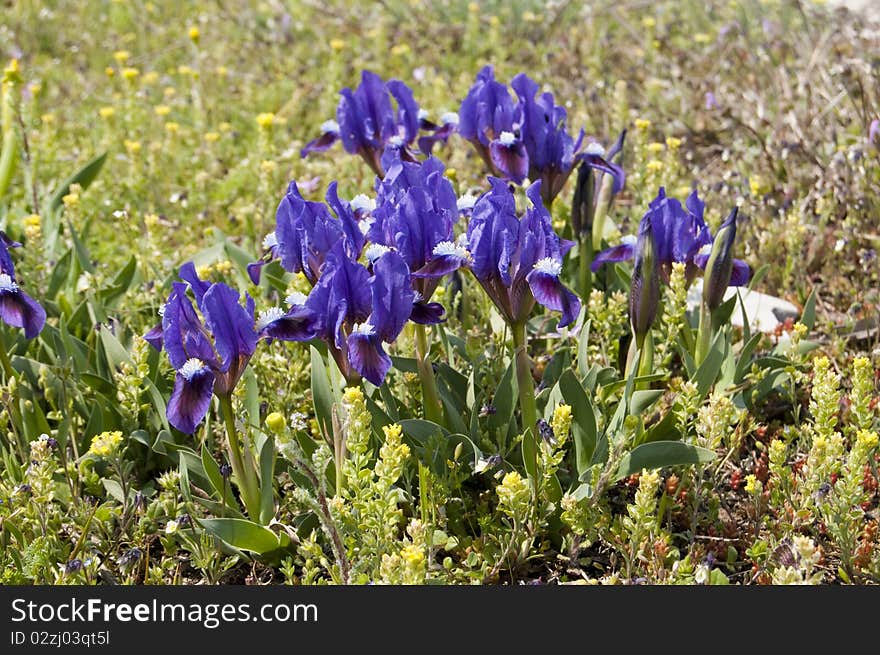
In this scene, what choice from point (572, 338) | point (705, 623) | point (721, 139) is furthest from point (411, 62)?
point (705, 623)

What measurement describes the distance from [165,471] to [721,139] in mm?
3776

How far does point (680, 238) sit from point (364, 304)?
3.76 ft

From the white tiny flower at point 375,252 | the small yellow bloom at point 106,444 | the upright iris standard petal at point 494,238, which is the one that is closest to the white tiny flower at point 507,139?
the upright iris standard petal at point 494,238

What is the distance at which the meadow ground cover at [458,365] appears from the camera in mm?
2469

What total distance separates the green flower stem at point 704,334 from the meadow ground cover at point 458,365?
11 millimetres

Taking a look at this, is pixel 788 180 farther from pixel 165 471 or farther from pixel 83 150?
pixel 83 150

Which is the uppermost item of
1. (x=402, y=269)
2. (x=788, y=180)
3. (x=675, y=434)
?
(x=402, y=269)

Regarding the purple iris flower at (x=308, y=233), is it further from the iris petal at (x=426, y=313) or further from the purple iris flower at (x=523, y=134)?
the purple iris flower at (x=523, y=134)

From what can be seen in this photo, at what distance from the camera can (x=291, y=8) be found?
308 inches

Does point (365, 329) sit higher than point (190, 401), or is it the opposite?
point (365, 329)

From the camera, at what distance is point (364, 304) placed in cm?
239

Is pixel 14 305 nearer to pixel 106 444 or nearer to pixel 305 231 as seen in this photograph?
pixel 106 444

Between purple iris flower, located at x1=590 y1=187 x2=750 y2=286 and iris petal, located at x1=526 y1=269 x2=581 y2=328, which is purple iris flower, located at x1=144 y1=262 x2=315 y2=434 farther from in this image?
purple iris flower, located at x1=590 y1=187 x2=750 y2=286

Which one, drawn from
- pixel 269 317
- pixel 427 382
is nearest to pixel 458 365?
pixel 427 382
